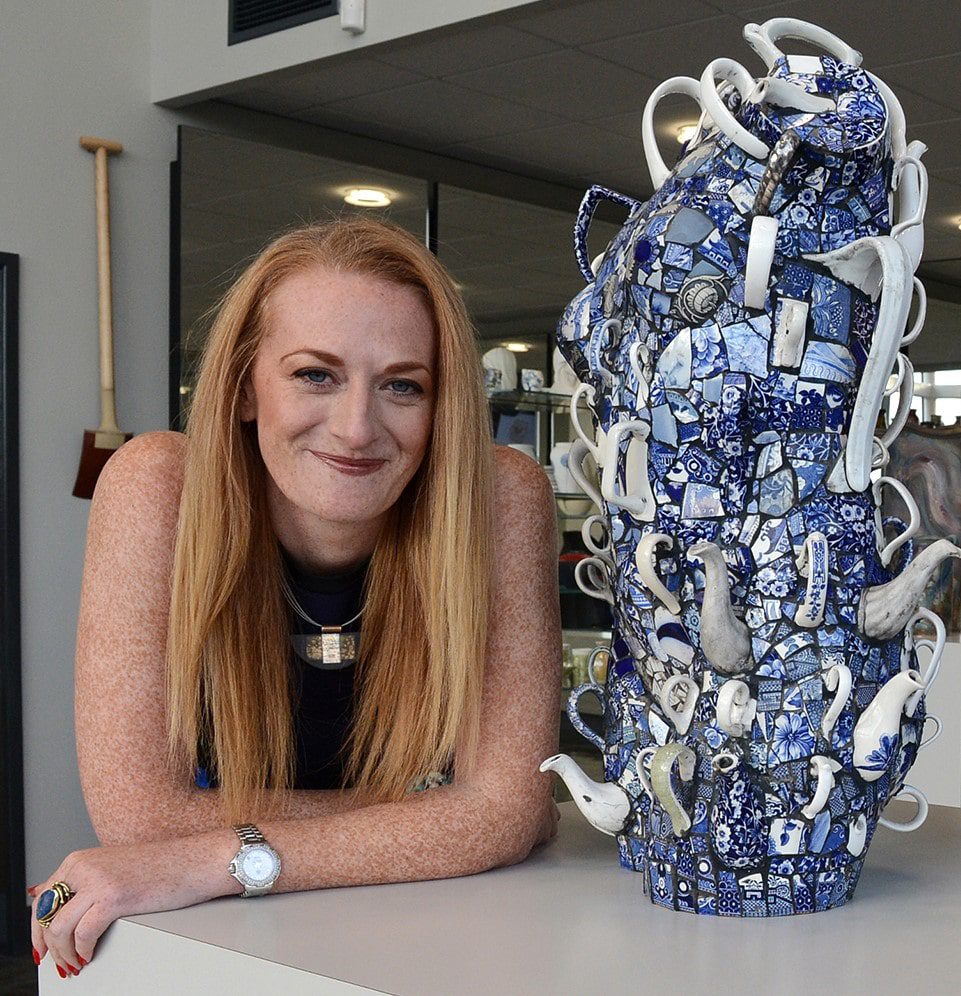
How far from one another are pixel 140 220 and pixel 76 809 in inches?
66.1

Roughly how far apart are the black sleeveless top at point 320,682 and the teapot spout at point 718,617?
424 mm

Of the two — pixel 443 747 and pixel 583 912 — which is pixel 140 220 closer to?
pixel 443 747

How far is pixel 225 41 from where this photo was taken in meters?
3.88

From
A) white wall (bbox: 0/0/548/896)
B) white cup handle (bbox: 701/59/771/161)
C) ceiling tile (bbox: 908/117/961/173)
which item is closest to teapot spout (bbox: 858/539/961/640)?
white cup handle (bbox: 701/59/771/161)

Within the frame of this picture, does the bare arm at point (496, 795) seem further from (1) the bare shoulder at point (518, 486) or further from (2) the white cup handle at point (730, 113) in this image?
(2) the white cup handle at point (730, 113)

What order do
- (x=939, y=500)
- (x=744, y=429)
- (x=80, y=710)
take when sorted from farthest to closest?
(x=939, y=500) → (x=80, y=710) → (x=744, y=429)

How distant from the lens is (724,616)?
2.78 feet

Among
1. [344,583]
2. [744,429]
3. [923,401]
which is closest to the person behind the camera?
[744,429]

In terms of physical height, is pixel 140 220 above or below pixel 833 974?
above

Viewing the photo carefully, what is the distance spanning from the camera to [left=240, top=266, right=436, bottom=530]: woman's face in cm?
104

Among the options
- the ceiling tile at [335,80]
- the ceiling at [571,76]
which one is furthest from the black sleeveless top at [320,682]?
the ceiling tile at [335,80]

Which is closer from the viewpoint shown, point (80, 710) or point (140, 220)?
point (80, 710)

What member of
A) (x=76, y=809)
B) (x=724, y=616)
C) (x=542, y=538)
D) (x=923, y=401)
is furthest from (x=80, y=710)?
(x=923, y=401)

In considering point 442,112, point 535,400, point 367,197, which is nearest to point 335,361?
point 442,112
